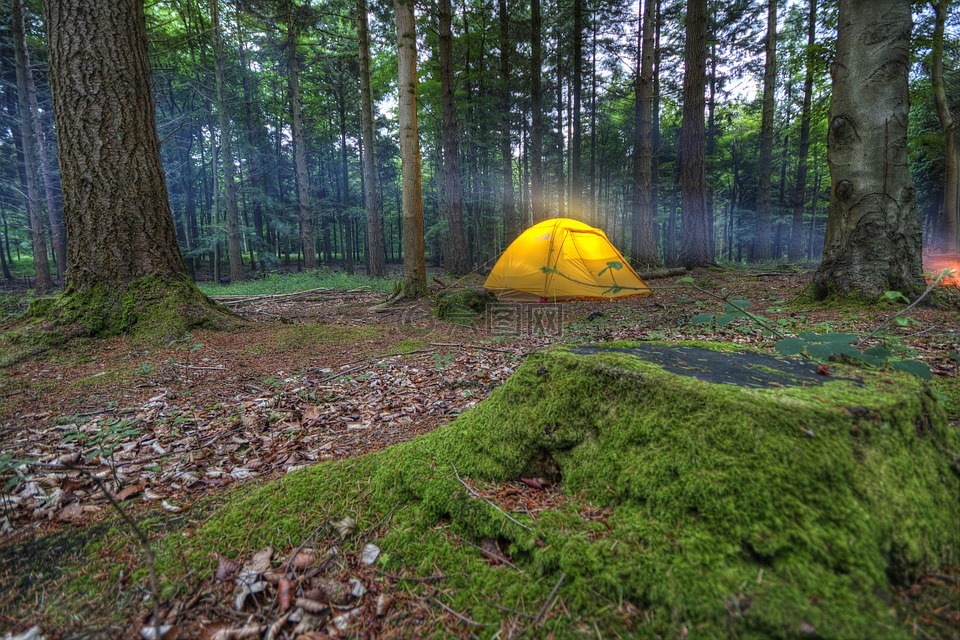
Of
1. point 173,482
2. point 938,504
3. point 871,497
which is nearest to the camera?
point 871,497

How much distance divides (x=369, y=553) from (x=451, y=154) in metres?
11.9

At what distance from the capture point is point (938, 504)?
1.12 metres

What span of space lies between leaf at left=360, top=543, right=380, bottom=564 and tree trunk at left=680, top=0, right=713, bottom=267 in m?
12.1

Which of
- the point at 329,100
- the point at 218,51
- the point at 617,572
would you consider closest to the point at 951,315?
the point at 617,572

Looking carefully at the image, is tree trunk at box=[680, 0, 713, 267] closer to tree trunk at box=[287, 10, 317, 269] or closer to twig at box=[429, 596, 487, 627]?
twig at box=[429, 596, 487, 627]

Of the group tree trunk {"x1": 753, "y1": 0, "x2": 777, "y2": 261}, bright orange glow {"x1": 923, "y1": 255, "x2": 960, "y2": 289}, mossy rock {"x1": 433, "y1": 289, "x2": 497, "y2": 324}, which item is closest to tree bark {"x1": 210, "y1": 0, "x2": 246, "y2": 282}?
mossy rock {"x1": 433, "y1": 289, "x2": 497, "y2": 324}

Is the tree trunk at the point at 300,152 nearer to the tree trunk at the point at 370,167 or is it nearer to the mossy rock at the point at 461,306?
the tree trunk at the point at 370,167

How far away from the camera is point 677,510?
1.17 metres

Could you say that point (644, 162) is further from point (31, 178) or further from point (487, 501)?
point (31, 178)

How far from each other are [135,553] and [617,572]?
1.84m

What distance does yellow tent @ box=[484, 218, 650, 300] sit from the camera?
8.97m

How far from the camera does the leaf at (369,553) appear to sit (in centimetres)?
147

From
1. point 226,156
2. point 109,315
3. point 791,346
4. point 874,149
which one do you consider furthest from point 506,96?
point 791,346

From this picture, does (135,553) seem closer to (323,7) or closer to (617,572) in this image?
(617,572)
